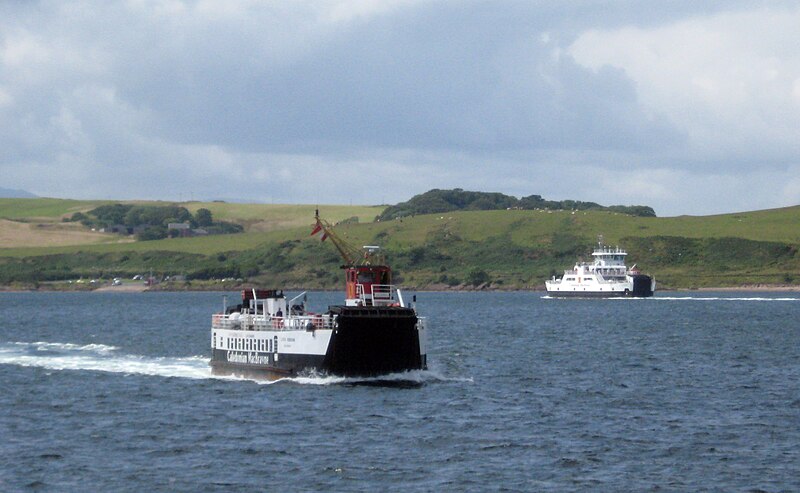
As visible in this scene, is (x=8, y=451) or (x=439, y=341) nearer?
(x=8, y=451)

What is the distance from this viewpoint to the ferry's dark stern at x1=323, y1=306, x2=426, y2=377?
53.7 metres

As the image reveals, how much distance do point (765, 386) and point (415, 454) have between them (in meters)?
25.7

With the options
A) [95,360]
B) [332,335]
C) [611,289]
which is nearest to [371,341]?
[332,335]

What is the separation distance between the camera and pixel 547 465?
40.1 meters

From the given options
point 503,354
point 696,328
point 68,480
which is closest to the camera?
point 68,480

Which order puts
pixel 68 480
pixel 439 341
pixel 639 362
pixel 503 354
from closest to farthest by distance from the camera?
pixel 68 480 < pixel 639 362 < pixel 503 354 < pixel 439 341

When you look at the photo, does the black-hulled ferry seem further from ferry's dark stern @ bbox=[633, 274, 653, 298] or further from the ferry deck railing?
ferry's dark stern @ bbox=[633, 274, 653, 298]

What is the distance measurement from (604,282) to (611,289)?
4.91 ft

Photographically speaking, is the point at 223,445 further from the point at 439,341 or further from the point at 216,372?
the point at 439,341

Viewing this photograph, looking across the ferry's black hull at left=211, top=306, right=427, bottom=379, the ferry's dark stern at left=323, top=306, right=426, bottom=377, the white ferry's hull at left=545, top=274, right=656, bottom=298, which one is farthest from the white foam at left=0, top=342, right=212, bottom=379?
the white ferry's hull at left=545, top=274, right=656, bottom=298

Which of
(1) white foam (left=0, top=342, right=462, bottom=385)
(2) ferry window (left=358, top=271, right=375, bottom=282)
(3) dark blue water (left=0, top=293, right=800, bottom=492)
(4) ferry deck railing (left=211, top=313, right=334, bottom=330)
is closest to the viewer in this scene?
(3) dark blue water (left=0, top=293, right=800, bottom=492)

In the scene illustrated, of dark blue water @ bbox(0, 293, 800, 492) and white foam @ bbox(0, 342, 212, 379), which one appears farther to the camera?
white foam @ bbox(0, 342, 212, 379)

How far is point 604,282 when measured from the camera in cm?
19425

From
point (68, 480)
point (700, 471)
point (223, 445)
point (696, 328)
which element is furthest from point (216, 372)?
point (696, 328)
